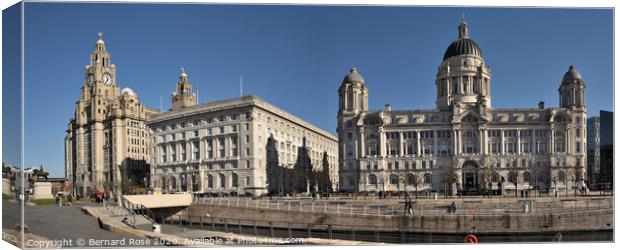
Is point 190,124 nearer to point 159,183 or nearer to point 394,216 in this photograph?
point 159,183

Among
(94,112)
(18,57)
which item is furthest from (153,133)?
(18,57)

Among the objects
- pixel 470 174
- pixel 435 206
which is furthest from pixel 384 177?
pixel 435 206

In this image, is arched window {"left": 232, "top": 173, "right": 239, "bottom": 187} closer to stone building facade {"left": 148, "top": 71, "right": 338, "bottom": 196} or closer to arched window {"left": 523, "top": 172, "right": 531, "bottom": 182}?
stone building facade {"left": 148, "top": 71, "right": 338, "bottom": 196}

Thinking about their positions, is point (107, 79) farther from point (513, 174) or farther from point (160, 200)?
point (513, 174)

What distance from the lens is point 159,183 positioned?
62.2 m

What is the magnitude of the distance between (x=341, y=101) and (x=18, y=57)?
1966 inches

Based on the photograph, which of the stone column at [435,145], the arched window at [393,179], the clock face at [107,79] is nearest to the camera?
the stone column at [435,145]

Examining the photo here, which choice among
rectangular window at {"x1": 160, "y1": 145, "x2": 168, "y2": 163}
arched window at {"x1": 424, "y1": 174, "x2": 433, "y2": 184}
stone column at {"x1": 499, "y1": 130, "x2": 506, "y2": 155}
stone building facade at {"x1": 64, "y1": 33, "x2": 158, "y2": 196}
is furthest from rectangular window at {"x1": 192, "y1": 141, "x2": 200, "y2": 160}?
stone column at {"x1": 499, "y1": 130, "x2": 506, "y2": 155}

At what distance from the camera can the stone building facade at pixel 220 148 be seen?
189 feet

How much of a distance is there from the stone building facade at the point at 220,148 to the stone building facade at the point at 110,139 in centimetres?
1380

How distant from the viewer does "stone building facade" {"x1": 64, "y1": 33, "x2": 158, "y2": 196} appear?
7388cm

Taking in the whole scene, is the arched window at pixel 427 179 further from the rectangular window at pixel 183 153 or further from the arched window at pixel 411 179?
the rectangular window at pixel 183 153

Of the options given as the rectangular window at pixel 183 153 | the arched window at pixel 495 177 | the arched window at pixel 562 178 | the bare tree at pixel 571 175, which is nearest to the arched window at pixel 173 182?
the rectangular window at pixel 183 153

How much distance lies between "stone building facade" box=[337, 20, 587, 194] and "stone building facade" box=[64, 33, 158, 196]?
28.4m
